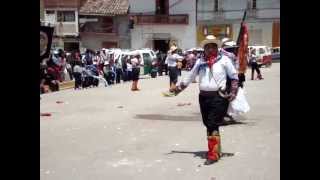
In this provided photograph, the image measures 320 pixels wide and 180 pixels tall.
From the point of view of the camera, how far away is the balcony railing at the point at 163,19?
191ft

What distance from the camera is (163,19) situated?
5919 cm

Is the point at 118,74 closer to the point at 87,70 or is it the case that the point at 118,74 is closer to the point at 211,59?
the point at 87,70

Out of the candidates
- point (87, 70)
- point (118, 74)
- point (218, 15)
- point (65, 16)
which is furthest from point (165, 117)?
point (65, 16)

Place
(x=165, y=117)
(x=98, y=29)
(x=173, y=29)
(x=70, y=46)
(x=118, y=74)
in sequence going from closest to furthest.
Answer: (x=165, y=117) < (x=118, y=74) < (x=173, y=29) < (x=98, y=29) < (x=70, y=46)

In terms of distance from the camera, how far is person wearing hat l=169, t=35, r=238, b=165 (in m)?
9.03

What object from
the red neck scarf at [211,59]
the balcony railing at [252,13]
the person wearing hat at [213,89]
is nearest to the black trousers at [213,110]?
the person wearing hat at [213,89]

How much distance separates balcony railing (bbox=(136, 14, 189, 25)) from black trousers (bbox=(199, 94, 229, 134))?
162ft

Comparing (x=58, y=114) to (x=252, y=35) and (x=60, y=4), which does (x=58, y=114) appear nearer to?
(x=252, y=35)

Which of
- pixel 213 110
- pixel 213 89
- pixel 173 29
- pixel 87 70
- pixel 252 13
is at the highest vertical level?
pixel 252 13

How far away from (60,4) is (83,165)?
5272 cm

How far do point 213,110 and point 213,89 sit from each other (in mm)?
289

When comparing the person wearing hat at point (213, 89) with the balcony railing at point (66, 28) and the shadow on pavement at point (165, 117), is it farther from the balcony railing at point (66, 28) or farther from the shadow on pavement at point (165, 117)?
the balcony railing at point (66, 28)

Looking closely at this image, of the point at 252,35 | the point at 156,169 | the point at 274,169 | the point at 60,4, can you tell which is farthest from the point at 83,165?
the point at 60,4
